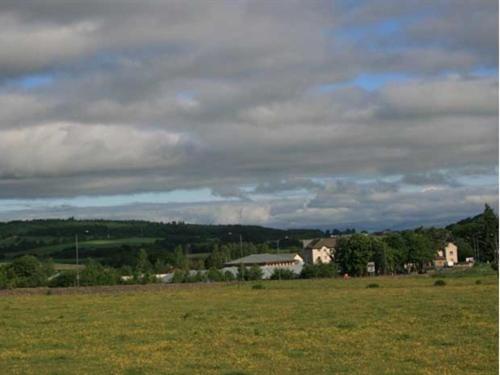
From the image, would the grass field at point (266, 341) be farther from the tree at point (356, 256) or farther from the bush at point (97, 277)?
the tree at point (356, 256)

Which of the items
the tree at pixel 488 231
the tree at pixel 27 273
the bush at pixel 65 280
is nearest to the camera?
the bush at pixel 65 280

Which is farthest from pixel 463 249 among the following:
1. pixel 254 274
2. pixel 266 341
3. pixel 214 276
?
pixel 266 341

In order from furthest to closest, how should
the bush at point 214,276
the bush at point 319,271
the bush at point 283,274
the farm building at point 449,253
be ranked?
the farm building at point 449,253 < the bush at point 319,271 < the bush at point 283,274 < the bush at point 214,276

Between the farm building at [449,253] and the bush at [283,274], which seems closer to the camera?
the bush at [283,274]

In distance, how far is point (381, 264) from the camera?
422 ft

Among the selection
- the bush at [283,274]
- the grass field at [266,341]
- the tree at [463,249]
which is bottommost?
the bush at [283,274]

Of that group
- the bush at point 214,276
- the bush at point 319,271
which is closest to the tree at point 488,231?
the bush at point 319,271

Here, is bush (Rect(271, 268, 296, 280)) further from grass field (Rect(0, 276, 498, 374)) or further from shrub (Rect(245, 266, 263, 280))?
grass field (Rect(0, 276, 498, 374))

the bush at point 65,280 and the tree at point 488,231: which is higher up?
the tree at point 488,231

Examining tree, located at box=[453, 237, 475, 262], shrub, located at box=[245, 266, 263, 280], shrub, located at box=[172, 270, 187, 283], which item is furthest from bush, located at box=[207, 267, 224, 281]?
tree, located at box=[453, 237, 475, 262]

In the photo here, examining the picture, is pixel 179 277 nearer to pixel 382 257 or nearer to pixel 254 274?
pixel 254 274

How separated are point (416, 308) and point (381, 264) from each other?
96.7 metres

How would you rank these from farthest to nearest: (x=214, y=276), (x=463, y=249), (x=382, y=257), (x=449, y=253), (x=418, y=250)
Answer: (x=463, y=249) < (x=449, y=253) < (x=418, y=250) < (x=382, y=257) < (x=214, y=276)

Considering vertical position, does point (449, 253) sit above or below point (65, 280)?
above
